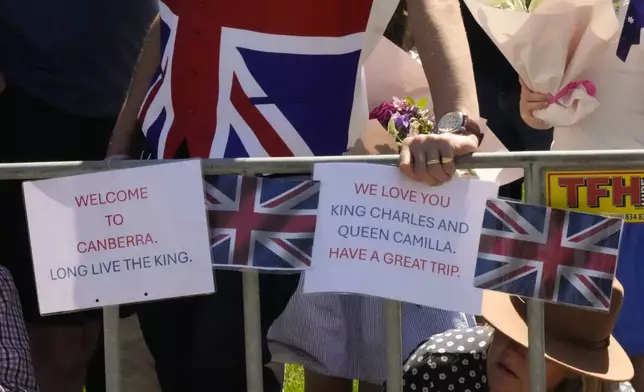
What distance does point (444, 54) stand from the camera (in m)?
1.89

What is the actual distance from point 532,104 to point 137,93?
107 cm

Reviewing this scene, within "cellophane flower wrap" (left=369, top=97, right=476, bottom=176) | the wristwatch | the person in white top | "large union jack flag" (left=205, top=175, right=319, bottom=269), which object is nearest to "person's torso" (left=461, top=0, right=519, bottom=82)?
"cellophane flower wrap" (left=369, top=97, right=476, bottom=176)

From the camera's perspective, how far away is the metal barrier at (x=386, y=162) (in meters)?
1.72

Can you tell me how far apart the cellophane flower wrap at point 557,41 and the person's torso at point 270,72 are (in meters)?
0.69

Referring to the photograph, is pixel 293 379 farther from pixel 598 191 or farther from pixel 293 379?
pixel 598 191

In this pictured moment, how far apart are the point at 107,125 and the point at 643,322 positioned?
1476 mm

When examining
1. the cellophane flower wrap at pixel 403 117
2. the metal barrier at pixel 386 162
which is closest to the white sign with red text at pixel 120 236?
the metal barrier at pixel 386 162

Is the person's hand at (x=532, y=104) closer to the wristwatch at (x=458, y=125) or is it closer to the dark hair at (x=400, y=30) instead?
the dark hair at (x=400, y=30)

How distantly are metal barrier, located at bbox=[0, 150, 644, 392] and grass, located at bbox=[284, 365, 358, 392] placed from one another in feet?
6.19

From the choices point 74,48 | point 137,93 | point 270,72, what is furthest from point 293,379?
point 270,72

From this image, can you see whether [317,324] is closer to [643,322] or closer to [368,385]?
[368,385]

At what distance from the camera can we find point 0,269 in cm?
234

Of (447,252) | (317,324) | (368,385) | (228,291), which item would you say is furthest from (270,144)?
(368,385)

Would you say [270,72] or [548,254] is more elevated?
[270,72]
